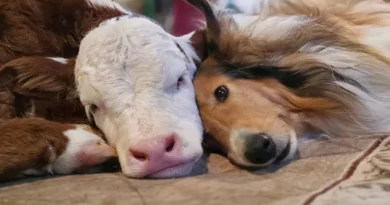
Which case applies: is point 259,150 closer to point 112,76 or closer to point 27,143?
point 112,76

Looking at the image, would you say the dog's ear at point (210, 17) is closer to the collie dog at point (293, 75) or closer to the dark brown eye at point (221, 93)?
the collie dog at point (293, 75)

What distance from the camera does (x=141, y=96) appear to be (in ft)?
4.13

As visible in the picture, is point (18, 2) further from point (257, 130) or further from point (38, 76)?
point (257, 130)

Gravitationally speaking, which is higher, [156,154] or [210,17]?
[210,17]

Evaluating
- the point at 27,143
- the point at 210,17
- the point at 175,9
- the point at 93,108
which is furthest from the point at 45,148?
the point at 175,9

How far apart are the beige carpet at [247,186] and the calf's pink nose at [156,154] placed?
3cm

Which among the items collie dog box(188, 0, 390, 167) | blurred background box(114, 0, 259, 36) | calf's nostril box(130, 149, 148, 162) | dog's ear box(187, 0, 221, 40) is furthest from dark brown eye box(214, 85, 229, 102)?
blurred background box(114, 0, 259, 36)

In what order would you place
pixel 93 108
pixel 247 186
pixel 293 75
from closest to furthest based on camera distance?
1. pixel 247 186
2. pixel 93 108
3. pixel 293 75

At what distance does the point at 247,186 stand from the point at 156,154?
0.19m

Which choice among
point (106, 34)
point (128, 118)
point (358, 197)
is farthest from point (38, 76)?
point (358, 197)

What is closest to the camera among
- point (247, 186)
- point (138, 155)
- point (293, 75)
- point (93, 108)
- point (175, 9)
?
point (247, 186)

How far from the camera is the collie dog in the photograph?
139 centimetres

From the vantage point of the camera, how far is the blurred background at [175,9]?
1.89 meters

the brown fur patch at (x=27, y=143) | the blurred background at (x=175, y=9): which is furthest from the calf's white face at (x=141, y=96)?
the blurred background at (x=175, y=9)
